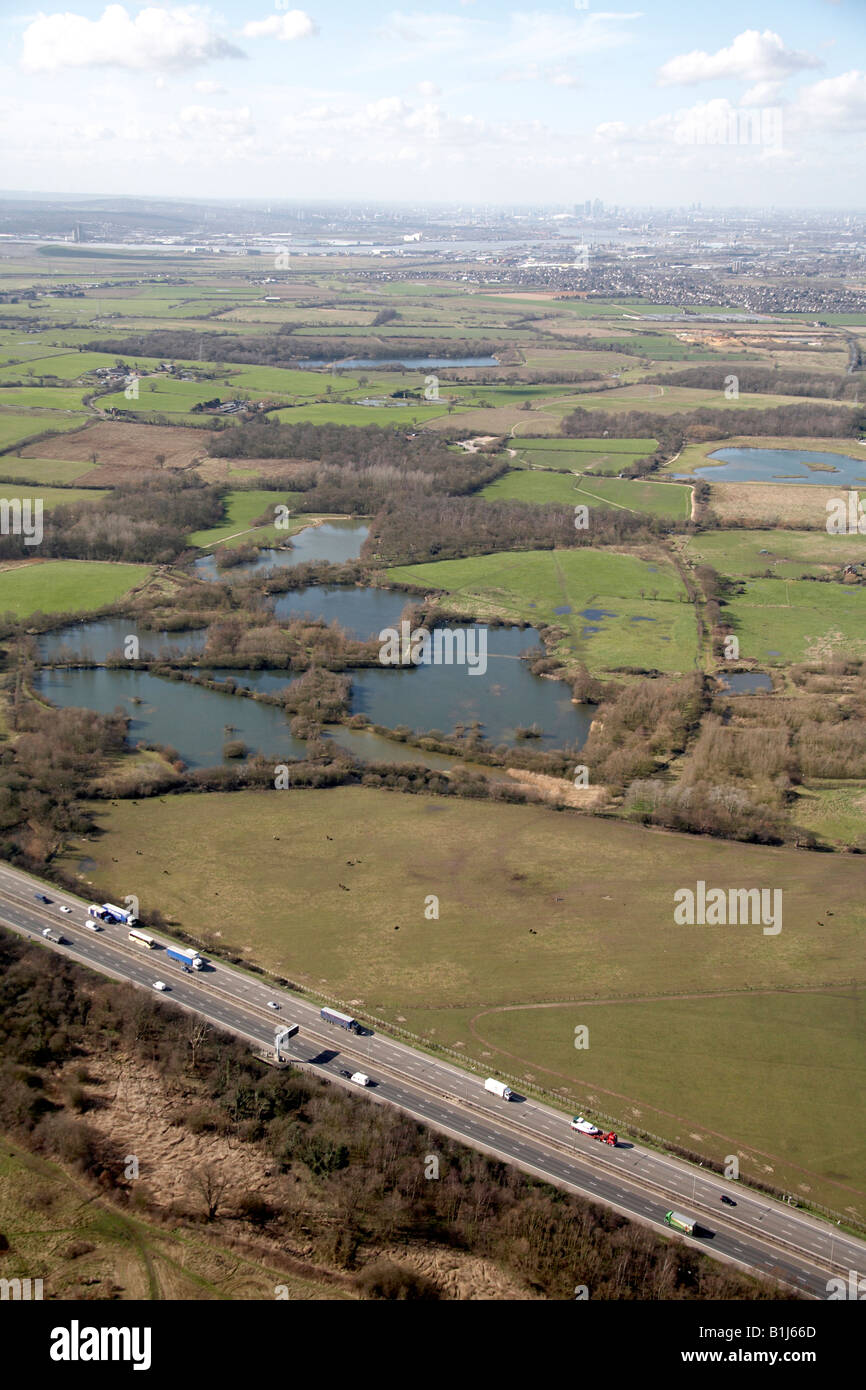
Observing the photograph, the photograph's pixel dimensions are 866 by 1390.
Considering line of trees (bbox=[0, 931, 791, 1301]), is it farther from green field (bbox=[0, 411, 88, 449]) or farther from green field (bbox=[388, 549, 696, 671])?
green field (bbox=[0, 411, 88, 449])

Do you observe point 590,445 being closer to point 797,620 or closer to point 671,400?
point 671,400

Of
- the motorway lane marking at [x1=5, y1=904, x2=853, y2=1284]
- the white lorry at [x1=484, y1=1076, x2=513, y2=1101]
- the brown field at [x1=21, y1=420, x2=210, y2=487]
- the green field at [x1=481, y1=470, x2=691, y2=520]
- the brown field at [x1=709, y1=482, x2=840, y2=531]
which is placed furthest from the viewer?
the brown field at [x1=21, y1=420, x2=210, y2=487]

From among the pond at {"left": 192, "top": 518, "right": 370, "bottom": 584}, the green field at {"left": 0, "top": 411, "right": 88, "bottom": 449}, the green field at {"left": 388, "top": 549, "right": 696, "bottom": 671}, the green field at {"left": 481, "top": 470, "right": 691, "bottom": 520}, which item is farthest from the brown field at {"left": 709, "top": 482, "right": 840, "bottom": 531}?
the green field at {"left": 0, "top": 411, "right": 88, "bottom": 449}

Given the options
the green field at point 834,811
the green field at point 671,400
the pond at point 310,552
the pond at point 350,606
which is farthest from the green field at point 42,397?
the green field at point 834,811

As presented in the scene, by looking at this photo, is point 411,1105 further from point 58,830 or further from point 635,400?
point 635,400

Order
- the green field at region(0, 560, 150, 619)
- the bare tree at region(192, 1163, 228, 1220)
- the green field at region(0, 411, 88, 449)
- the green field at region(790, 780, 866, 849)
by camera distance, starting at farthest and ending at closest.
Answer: the green field at region(0, 411, 88, 449) → the green field at region(0, 560, 150, 619) → the green field at region(790, 780, 866, 849) → the bare tree at region(192, 1163, 228, 1220)
